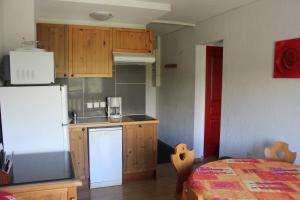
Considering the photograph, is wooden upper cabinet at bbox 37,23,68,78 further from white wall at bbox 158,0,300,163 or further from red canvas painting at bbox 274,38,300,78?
red canvas painting at bbox 274,38,300,78

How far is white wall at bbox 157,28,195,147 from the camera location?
4559 mm

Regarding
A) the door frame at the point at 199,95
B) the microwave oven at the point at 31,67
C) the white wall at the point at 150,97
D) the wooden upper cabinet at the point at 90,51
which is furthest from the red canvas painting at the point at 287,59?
the white wall at the point at 150,97

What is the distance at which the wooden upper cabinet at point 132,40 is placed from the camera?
3.76 metres

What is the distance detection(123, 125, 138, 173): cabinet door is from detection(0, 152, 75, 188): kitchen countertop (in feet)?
4.54

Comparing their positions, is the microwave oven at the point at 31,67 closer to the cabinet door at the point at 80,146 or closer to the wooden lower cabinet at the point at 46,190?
the wooden lower cabinet at the point at 46,190

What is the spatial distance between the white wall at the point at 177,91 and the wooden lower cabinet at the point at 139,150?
1.08 m

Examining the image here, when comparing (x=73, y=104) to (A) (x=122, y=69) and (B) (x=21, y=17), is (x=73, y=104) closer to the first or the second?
(A) (x=122, y=69)

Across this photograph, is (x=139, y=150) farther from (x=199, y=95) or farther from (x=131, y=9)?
(x=131, y=9)

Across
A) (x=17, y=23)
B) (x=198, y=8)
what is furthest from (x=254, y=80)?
(x=17, y=23)

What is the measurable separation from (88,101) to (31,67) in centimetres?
173

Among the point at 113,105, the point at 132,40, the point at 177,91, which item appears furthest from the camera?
the point at 177,91

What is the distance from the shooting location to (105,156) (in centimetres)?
343

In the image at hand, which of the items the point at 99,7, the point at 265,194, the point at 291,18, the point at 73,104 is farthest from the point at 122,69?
the point at 265,194

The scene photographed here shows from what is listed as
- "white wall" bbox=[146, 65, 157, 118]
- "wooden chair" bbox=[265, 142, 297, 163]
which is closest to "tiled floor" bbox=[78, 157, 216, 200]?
"wooden chair" bbox=[265, 142, 297, 163]
